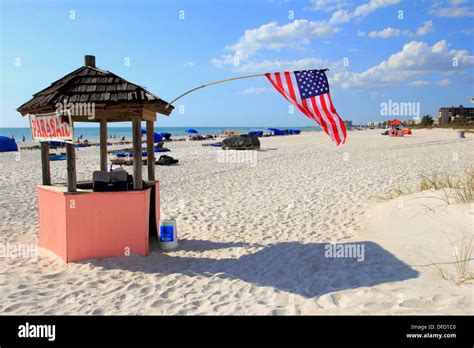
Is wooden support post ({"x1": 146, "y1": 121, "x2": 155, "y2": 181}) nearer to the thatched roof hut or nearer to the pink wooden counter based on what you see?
the thatched roof hut

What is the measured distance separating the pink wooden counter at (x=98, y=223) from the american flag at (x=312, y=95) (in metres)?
2.80

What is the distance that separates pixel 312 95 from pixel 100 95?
3.30m

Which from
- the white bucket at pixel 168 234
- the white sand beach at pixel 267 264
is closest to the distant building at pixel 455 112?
the white sand beach at pixel 267 264

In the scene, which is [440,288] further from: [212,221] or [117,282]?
[212,221]

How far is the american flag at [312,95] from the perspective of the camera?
593cm

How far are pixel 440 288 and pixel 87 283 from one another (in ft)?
14.5

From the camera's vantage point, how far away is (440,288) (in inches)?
175

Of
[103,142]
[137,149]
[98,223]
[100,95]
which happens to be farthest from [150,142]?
[98,223]

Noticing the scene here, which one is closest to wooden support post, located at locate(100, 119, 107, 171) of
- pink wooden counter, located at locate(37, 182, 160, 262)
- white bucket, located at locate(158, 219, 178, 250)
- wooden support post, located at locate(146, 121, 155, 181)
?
wooden support post, located at locate(146, 121, 155, 181)

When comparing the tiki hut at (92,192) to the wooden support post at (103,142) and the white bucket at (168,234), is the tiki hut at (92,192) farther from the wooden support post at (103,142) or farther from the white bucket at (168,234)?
the wooden support post at (103,142)

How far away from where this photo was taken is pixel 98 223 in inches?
237

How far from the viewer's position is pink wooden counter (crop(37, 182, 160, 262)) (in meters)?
5.92
